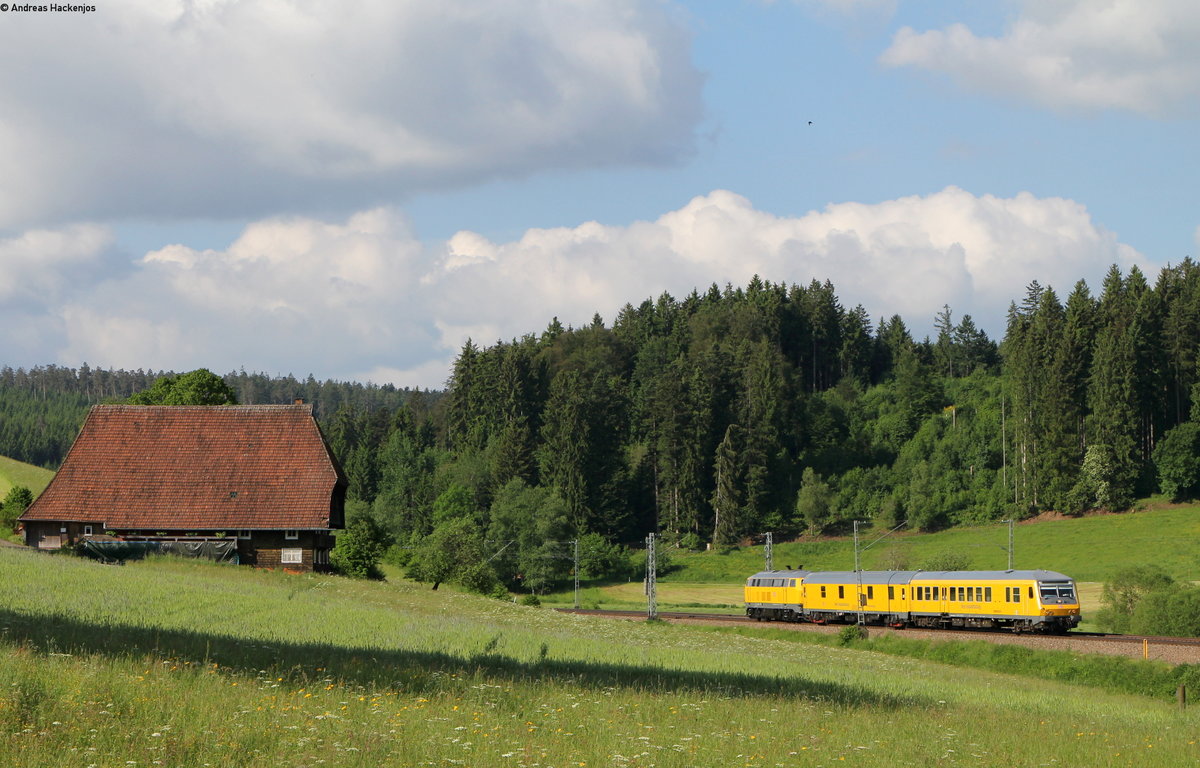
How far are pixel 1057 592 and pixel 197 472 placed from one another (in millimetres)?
41225

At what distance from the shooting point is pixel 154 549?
164ft

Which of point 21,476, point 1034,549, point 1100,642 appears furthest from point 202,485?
point 21,476

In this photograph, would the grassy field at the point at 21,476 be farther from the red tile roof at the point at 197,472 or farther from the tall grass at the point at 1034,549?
the tall grass at the point at 1034,549

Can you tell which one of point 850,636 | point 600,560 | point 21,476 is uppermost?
point 21,476

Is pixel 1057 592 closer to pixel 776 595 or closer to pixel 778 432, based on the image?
pixel 776 595

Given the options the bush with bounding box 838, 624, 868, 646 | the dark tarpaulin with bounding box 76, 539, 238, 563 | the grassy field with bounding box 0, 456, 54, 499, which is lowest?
the bush with bounding box 838, 624, 868, 646

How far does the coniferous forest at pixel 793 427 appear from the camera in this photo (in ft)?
347

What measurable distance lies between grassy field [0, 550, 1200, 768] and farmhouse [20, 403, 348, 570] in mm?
22805

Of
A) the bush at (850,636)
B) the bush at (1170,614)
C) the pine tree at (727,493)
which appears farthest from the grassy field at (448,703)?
the pine tree at (727,493)

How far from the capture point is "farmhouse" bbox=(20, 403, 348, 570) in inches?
2178

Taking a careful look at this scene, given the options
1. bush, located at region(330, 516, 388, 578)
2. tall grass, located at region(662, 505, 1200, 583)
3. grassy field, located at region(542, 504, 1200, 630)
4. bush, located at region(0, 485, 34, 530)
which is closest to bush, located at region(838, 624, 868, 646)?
grassy field, located at region(542, 504, 1200, 630)

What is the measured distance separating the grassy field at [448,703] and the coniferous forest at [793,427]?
6518cm

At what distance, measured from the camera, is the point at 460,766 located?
502 inches

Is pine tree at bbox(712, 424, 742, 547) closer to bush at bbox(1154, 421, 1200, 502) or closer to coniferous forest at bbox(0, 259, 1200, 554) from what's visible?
coniferous forest at bbox(0, 259, 1200, 554)
